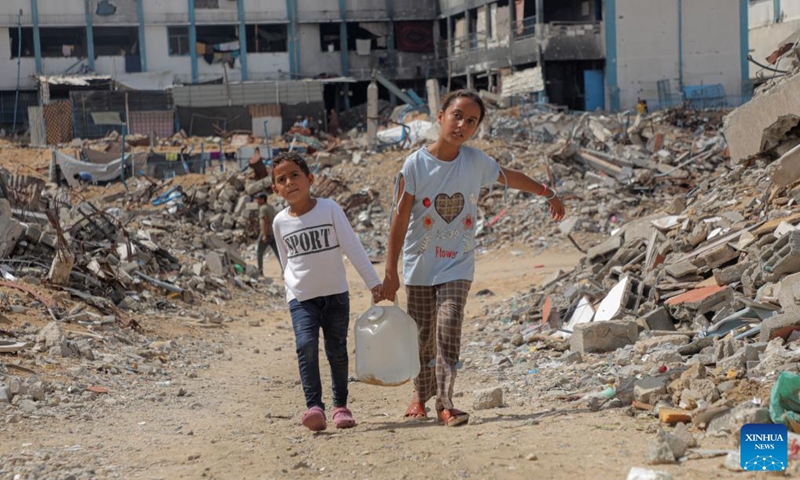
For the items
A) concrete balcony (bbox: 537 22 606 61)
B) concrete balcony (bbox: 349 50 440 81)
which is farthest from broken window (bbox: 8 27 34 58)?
concrete balcony (bbox: 537 22 606 61)

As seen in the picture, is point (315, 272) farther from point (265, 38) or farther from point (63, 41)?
point (63, 41)

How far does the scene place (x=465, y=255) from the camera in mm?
5211

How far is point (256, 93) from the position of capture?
44.1 metres

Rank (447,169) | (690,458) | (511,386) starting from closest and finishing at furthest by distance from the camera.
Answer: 1. (690,458)
2. (447,169)
3. (511,386)

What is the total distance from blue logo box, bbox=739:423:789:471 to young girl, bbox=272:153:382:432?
1974 mm

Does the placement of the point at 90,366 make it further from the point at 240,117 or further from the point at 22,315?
the point at 240,117

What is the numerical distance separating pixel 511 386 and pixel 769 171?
12.7 feet

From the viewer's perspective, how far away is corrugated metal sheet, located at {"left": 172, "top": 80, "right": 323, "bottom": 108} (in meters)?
43.6

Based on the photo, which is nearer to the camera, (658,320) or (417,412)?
(417,412)

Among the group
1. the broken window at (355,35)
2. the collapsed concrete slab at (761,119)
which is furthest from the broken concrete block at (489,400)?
the broken window at (355,35)

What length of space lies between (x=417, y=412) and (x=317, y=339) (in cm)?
69

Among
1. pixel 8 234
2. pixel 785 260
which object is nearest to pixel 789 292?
pixel 785 260

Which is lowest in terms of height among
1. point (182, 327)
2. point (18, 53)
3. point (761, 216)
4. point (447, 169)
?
point (182, 327)

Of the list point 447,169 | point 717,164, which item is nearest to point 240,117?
point 717,164
